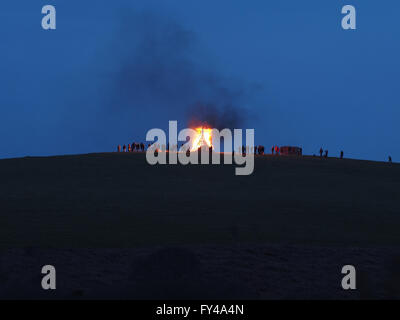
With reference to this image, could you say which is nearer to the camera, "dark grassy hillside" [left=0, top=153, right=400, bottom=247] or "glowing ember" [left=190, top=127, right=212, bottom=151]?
"dark grassy hillside" [left=0, top=153, right=400, bottom=247]

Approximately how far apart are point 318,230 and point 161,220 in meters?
6.35

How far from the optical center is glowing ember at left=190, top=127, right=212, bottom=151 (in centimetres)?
7331

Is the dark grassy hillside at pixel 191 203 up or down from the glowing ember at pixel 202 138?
down

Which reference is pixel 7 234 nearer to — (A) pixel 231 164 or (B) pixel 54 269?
(B) pixel 54 269

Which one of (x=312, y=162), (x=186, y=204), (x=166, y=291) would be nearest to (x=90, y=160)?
(x=312, y=162)

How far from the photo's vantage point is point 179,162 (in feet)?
174

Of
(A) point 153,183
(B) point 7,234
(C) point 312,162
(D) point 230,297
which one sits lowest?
(D) point 230,297

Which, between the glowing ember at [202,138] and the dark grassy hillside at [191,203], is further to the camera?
the glowing ember at [202,138]

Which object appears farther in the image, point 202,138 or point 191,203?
point 202,138

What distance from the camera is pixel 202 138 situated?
7356 cm

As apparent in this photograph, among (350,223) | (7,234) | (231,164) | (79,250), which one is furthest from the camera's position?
(231,164)

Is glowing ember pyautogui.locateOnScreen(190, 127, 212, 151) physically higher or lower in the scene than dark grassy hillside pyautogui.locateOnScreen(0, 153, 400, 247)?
higher

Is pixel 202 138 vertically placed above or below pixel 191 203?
above

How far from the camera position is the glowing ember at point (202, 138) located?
7331 centimetres
